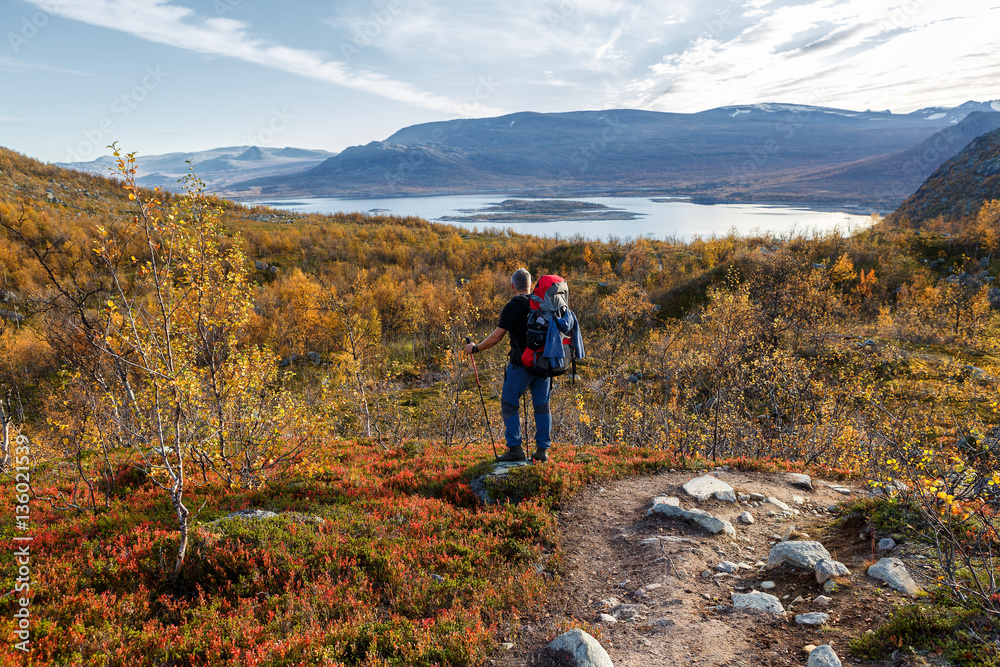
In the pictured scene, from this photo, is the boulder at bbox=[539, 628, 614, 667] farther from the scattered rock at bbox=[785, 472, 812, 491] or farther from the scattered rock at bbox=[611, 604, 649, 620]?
the scattered rock at bbox=[785, 472, 812, 491]

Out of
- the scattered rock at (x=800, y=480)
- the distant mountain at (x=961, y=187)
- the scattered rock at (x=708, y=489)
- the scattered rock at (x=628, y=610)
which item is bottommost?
the scattered rock at (x=800, y=480)

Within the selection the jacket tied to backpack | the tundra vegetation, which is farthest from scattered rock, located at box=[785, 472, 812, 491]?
the jacket tied to backpack

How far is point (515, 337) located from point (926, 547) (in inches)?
274

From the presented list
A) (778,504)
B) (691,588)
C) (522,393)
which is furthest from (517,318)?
(778,504)

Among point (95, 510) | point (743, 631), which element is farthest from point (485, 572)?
point (95, 510)

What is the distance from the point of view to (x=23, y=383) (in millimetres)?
44844

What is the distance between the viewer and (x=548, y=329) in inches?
335

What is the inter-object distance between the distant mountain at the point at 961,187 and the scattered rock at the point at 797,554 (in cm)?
14991

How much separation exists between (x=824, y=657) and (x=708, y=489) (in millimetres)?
4749

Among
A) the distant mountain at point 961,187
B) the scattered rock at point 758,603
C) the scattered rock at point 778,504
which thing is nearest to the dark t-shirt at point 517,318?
the scattered rock at point 758,603

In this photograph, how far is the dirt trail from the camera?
5082mm

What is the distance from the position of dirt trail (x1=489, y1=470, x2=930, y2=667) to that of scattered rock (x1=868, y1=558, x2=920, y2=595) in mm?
149

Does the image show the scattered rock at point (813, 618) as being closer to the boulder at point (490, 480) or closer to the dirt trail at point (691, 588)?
the dirt trail at point (691, 588)

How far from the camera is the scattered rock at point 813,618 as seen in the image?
520 cm
